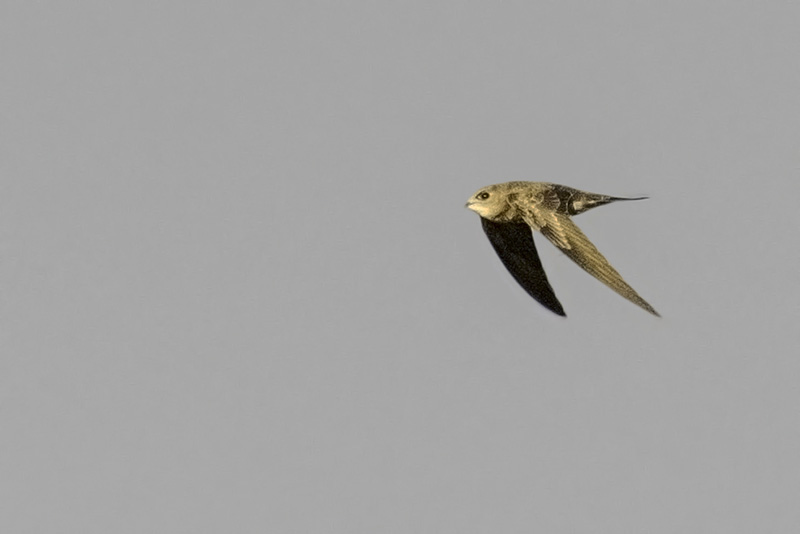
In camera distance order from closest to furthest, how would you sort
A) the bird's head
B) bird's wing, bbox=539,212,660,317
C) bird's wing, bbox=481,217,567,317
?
bird's wing, bbox=539,212,660,317 → the bird's head → bird's wing, bbox=481,217,567,317

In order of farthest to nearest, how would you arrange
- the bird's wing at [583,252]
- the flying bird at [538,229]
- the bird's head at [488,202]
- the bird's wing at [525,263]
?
1. the bird's wing at [525,263]
2. the bird's head at [488,202]
3. the flying bird at [538,229]
4. the bird's wing at [583,252]

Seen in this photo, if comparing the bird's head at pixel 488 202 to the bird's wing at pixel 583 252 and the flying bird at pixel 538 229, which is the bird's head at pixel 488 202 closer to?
the flying bird at pixel 538 229

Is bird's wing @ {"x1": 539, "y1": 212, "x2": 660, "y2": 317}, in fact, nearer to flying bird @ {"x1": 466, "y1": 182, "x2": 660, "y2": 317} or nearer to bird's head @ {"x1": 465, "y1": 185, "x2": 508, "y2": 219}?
flying bird @ {"x1": 466, "y1": 182, "x2": 660, "y2": 317}

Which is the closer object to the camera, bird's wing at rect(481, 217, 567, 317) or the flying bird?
the flying bird

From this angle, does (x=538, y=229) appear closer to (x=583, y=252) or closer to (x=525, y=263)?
(x=583, y=252)

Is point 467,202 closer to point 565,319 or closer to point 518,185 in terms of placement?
point 518,185

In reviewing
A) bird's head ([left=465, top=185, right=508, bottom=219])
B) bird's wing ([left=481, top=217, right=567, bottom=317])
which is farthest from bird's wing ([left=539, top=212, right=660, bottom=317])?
bird's wing ([left=481, top=217, right=567, bottom=317])

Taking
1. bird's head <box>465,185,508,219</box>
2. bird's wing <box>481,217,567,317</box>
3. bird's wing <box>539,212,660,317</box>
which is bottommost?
bird's wing <box>539,212,660,317</box>

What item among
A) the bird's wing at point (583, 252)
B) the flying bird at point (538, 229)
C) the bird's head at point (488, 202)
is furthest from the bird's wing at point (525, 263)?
the bird's wing at point (583, 252)

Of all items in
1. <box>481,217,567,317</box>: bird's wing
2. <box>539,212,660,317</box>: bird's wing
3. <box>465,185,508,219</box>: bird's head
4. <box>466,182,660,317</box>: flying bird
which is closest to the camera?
<box>539,212,660,317</box>: bird's wing
